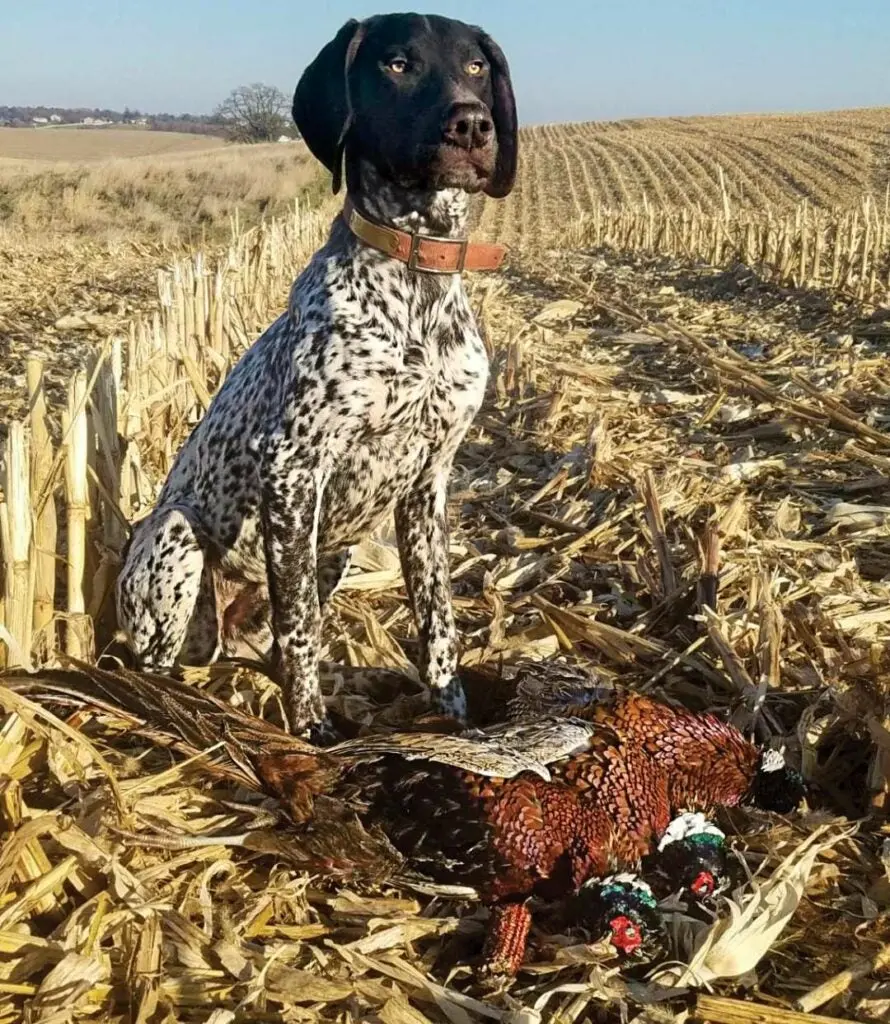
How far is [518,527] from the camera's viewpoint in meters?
5.25

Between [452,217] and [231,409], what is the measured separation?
105 cm

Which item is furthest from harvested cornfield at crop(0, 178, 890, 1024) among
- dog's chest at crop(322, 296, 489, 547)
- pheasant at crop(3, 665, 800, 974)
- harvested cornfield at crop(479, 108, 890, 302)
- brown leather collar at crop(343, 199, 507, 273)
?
harvested cornfield at crop(479, 108, 890, 302)

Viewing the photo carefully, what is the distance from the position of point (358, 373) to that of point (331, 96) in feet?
2.94

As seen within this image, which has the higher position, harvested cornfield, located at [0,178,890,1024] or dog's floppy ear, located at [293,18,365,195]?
dog's floppy ear, located at [293,18,365,195]

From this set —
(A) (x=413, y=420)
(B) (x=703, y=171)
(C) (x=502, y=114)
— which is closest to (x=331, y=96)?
(C) (x=502, y=114)

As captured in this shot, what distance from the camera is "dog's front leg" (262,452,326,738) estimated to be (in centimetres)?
323

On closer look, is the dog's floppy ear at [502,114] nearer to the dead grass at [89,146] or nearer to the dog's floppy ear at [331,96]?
the dog's floppy ear at [331,96]

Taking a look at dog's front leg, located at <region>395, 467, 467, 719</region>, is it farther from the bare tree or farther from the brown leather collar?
the bare tree

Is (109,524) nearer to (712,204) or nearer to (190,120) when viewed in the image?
(712,204)

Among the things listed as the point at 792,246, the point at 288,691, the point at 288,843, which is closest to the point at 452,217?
the point at 288,691

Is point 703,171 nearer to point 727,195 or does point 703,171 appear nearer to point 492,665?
point 727,195

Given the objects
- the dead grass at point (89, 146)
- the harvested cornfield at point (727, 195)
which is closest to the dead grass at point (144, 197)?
the harvested cornfield at point (727, 195)

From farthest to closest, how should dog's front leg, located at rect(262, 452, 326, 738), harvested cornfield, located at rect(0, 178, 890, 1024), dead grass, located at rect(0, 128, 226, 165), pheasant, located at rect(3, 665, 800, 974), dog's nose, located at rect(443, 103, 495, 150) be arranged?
dead grass, located at rect(0, 128, 226, 165) → dog's front leg, located at rect(262, 452, 326, 738) → dog's nose, located at rect(443, 103, 495, 150) → pheasant, located at rect(3, 665, 800, 974) → harvested cornfield, located at rect(0, 178, 890, 1024)

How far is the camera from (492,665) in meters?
3.77
